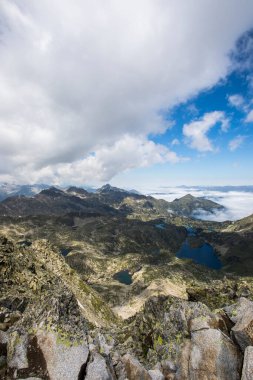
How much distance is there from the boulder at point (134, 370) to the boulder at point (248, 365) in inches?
338

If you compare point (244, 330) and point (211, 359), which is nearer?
point (211, 359)

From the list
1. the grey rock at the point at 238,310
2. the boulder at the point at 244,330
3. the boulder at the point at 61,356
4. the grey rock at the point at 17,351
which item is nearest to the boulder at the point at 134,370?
the boulder at the point at 61,356

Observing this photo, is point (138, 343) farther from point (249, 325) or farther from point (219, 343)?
point (249, 325)

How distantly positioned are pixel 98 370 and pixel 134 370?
3908mm

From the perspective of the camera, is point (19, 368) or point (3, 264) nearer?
point (19, 368)

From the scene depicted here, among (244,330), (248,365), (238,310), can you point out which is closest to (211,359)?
(248,365)

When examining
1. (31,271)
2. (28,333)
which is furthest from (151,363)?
(31,271)

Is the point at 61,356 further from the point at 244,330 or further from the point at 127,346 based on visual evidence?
the point at 244,330

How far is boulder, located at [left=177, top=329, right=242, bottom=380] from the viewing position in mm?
24656

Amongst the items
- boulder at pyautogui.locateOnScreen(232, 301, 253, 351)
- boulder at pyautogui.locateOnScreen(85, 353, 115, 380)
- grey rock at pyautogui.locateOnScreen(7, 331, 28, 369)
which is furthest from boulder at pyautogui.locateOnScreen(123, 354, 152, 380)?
grey rock at pyautogui.locateOnScreen(7, 331, 28, 369)

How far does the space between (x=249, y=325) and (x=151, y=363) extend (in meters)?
11.4

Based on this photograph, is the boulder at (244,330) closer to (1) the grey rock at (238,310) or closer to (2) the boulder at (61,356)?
(1) the grey rock at (238,310)

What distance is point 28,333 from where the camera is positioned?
26.5m

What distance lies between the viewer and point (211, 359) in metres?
25.5
